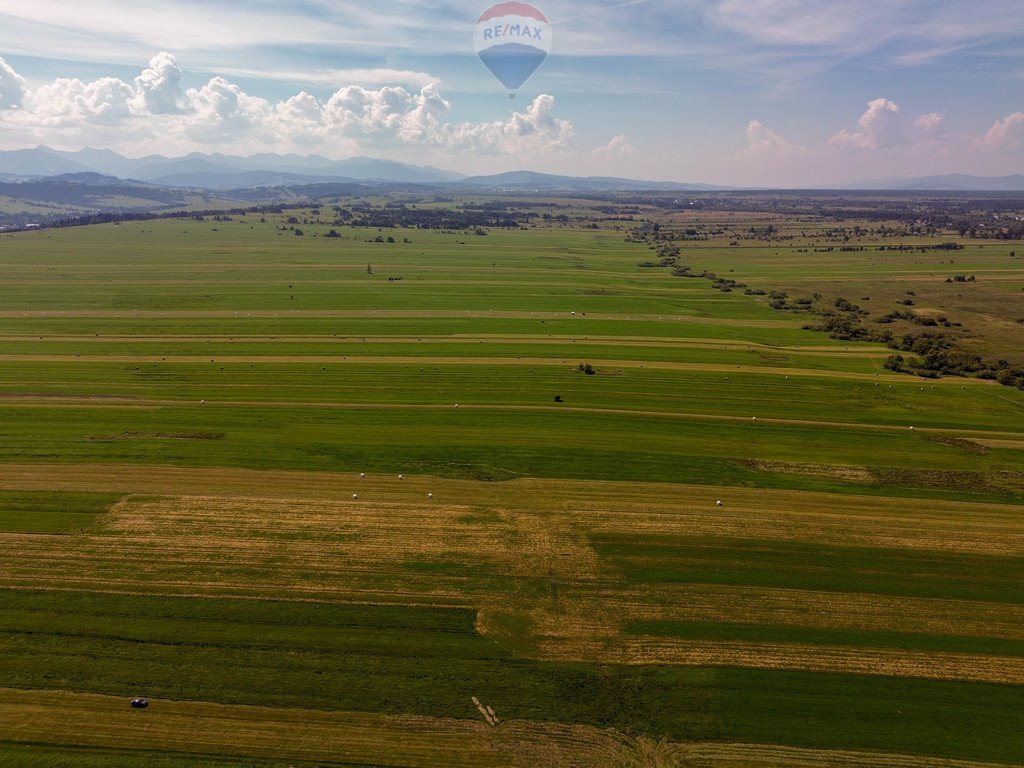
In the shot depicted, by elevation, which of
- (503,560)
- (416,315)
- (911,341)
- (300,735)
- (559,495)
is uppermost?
(416,315)

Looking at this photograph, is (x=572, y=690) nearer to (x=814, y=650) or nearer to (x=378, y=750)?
(x=378, y=750)

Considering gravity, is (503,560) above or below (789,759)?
A: above

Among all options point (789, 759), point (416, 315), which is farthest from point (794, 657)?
point (416, 315)

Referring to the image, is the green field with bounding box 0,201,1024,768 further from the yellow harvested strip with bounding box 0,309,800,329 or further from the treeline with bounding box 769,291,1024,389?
the yellow harvested strip with bounding box 0,309,800,329

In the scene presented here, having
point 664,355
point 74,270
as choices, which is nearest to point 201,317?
point 74,270

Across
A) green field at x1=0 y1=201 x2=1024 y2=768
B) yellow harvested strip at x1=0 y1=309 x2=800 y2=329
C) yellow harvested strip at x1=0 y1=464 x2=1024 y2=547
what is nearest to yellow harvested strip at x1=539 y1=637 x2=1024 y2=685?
green field at x1=0 y1=201 x2=1024 y2=768

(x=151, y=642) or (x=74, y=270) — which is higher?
(x=74, y=270)

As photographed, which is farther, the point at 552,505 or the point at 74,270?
the point at 74,270

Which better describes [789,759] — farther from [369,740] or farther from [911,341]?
[911,341]
